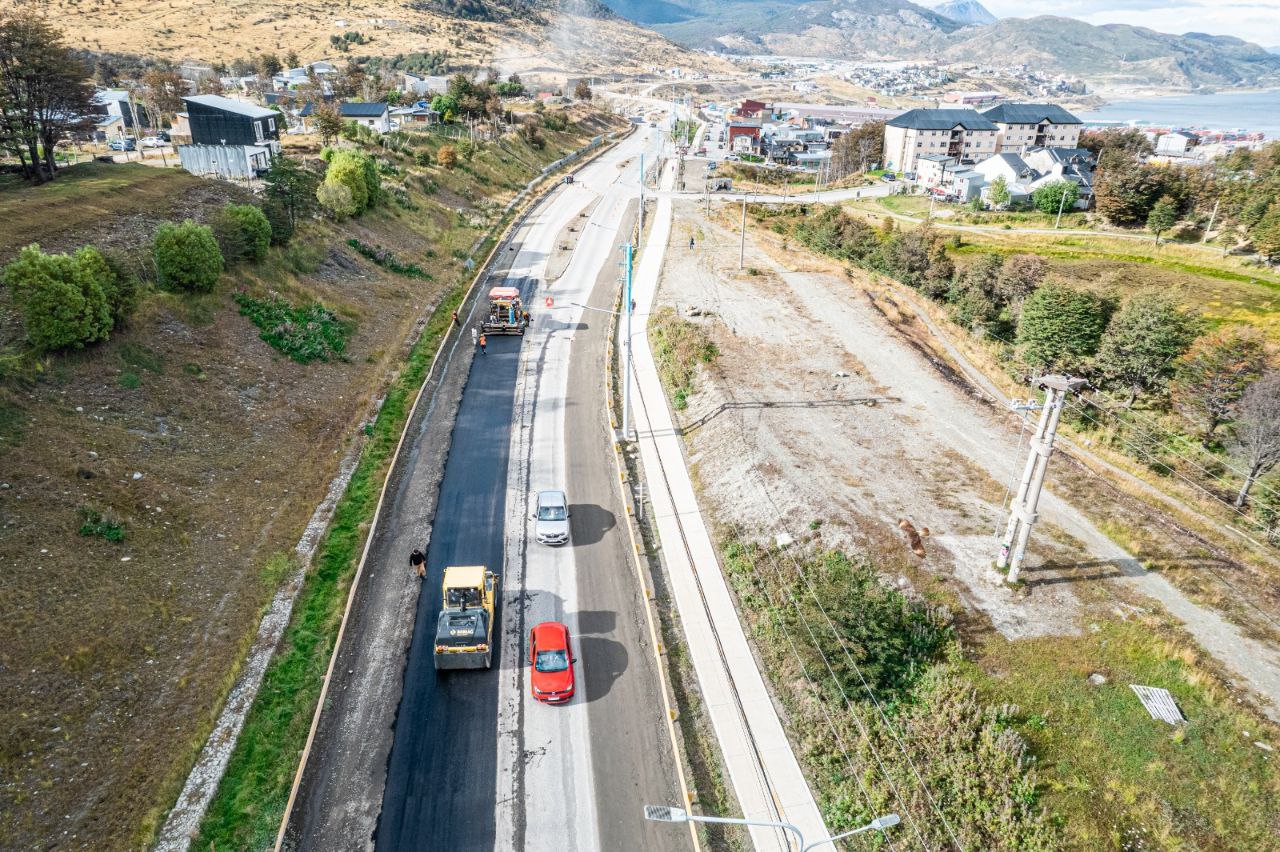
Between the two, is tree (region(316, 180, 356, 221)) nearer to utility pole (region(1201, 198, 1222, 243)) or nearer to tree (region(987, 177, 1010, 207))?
tree (region(987, 177, 1010, 207))

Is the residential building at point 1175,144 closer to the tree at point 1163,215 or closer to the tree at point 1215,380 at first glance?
the tree at point 1163,215

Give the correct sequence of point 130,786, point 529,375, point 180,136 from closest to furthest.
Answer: point 130,786 → point 529,375 → point 180,136

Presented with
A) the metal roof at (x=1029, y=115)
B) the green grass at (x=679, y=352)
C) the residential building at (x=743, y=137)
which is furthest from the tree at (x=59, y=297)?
the metal roof at (x=1029, y=115)

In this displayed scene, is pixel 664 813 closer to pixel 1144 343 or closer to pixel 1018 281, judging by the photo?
pixel 1144 343

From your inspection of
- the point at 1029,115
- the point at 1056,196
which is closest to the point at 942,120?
the point at 1029,115

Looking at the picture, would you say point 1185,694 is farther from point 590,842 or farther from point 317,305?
point 317,305

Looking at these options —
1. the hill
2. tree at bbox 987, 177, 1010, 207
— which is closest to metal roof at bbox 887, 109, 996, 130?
tree at bbox 987, 177, 1010, 207

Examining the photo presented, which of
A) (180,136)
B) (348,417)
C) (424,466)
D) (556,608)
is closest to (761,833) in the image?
(556,608)
